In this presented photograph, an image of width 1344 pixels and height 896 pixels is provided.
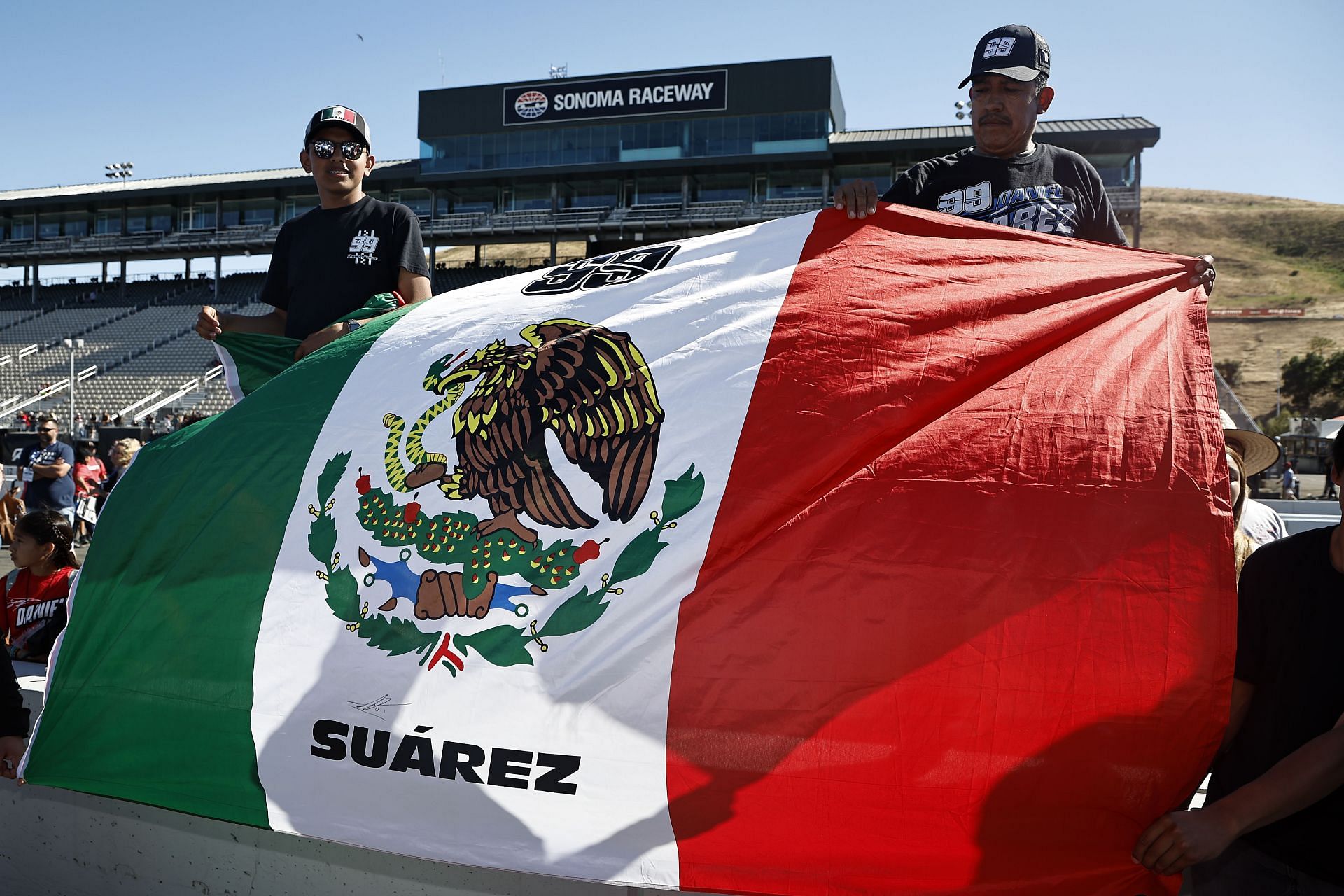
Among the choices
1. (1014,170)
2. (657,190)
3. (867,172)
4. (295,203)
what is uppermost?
(867,172)

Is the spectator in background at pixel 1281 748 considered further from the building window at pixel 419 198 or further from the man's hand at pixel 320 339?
the building window at pixel 419 198

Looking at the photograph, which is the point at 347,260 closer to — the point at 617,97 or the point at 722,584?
the point at 722,584

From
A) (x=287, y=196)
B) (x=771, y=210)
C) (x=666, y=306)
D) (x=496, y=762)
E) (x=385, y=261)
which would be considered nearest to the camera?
(x=496, y=762)

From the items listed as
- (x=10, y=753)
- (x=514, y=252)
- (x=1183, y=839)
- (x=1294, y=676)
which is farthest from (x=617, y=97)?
(x=514, y=252)

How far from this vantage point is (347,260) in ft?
10.8

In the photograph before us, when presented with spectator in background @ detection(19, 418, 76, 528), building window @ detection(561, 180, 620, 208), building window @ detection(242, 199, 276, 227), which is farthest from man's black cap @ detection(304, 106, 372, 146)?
building window @ detection(242, 199, 276, 227)

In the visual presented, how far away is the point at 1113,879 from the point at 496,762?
1251mm

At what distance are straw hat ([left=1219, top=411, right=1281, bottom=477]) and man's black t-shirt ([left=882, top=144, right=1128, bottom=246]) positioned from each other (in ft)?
2.48

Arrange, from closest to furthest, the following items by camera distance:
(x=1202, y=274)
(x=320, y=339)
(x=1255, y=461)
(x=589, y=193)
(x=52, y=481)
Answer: (x=1202, y=274) → (x=320, y=339) → (x=1255, y=461) → (x=52, y=481) → (x=589, y=193)

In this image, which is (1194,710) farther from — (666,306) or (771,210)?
(771,210)

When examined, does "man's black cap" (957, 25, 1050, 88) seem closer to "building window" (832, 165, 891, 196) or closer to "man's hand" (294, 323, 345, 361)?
"man's hand" (294, 323, 345, 361)

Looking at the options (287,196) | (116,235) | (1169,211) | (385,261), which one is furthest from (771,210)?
(1169,211)

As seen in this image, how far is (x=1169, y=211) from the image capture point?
358ft

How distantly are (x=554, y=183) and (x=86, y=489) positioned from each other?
98.2ft
